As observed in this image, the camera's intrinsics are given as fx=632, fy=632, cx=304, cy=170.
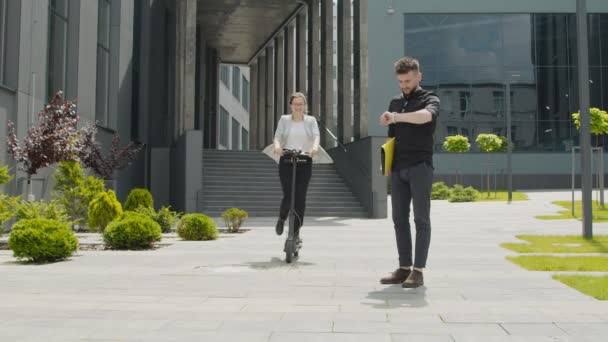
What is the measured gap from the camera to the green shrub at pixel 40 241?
7547 mm

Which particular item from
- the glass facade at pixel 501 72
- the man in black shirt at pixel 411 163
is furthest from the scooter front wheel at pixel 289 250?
the glass facade at pixel 501 72

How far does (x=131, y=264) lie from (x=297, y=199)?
6.97 feet

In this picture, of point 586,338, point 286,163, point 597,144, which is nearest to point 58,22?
point 286,163

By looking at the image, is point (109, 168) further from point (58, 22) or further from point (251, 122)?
point (251, 122)

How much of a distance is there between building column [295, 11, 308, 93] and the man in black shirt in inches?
872

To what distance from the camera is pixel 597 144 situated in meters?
44.3

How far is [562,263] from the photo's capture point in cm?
732

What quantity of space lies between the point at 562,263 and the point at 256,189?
13343 millimetres

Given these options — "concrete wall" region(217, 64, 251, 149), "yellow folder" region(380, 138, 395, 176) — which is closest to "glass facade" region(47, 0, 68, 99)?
"yellow folder" region(380, 138, 395, 176)

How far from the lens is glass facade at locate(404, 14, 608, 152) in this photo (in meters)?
44.5

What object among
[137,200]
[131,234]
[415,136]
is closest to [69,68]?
[137,200]

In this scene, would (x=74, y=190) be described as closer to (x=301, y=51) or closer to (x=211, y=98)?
(x=301, y=51)

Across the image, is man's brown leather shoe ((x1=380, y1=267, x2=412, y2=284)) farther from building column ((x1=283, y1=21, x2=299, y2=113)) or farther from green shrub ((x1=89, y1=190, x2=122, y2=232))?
building column ((x1=283, y1=21, x2=299, y2=113))

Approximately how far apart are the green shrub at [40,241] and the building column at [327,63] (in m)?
15.5
